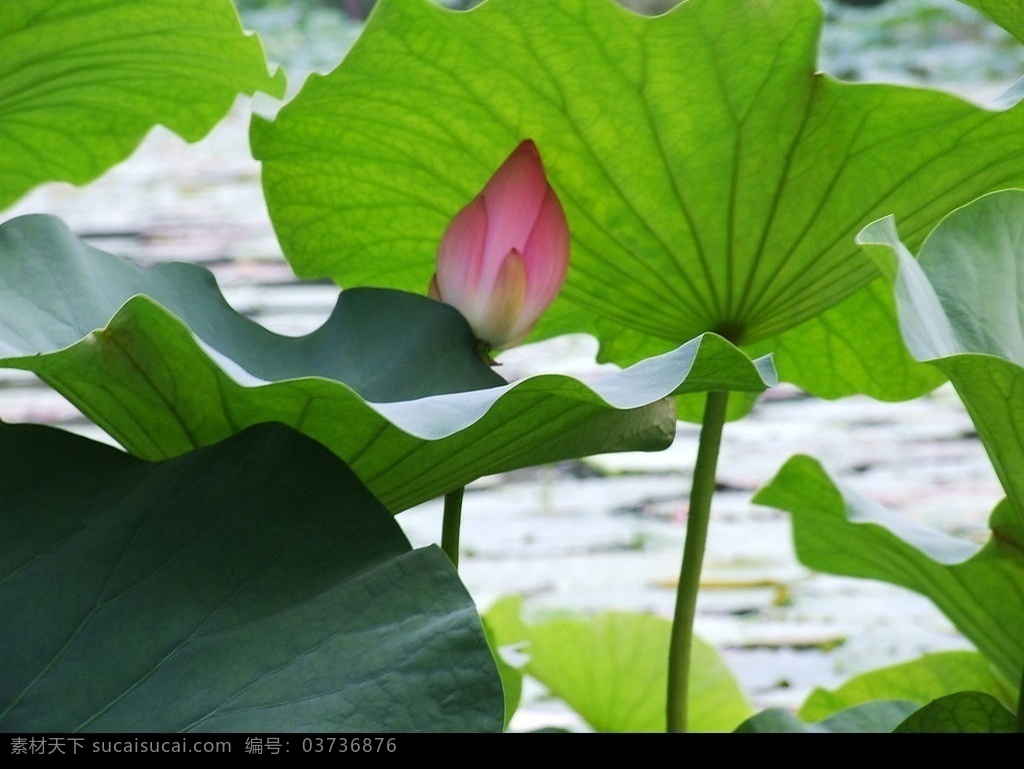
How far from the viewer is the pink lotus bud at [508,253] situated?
19.5 inches

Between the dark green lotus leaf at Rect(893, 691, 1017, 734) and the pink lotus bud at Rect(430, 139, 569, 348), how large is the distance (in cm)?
21

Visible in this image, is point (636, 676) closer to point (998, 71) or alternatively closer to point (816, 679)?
point (816, 679)

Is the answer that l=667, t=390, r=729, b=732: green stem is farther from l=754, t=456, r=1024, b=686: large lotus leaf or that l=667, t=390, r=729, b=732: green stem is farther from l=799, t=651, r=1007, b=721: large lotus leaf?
l=799, t=651, r=1007, b=721: large lotus leaf

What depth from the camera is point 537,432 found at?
43cm

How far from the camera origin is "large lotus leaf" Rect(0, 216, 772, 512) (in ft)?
1.29

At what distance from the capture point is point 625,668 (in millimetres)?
863

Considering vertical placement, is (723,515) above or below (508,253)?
above

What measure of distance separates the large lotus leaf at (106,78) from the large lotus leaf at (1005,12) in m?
0.29

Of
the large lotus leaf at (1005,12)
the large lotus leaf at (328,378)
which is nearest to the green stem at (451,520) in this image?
the large lotus leaf at (328,378)

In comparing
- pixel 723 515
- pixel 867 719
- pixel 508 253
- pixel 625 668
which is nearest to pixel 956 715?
pixel 867 719

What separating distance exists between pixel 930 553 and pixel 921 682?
0.18 meters

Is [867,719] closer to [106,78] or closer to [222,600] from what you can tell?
[222,600]

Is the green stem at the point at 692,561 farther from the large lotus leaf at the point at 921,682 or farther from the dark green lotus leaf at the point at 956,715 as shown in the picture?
the large lotus leaf at the point at 921,682
